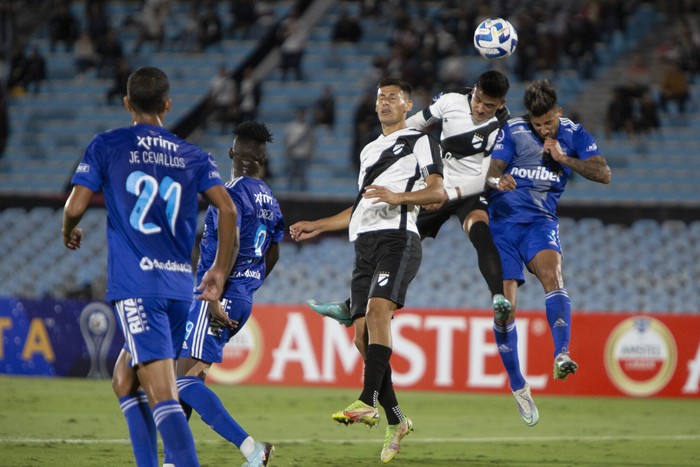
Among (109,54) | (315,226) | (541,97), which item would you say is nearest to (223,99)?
(109,54)

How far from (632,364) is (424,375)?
121 inches

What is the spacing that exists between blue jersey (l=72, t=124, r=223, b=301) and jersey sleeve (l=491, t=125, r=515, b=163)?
401 cm

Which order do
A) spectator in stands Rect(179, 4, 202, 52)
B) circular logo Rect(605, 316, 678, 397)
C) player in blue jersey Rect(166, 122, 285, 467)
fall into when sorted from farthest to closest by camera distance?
spectator in stands Rect(179, 4, 202, 52) → circular logo Rect(605, 316, 678, 397) → player in blue jersey Rect(166, 122, 285, 467)

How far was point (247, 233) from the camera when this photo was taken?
7609mm

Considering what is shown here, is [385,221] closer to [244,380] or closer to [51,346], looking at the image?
[244,380]

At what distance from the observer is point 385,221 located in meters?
8.09

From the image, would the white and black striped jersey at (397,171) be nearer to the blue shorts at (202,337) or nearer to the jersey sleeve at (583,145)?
the blue shorts at (202,337)

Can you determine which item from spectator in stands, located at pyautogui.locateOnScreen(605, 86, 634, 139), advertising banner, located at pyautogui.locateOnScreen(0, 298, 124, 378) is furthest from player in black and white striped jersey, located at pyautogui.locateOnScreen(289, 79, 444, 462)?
spectator in stands, located at pyautogui.locateOnScreen(605, 86, 634, 139)

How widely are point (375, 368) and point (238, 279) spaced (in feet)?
4.03

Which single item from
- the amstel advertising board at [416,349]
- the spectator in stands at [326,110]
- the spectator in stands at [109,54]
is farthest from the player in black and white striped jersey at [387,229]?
the spectator in stands at [109,54]

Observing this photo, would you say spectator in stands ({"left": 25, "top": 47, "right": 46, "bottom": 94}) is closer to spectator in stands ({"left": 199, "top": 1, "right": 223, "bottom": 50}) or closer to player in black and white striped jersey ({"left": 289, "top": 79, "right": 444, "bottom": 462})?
spectator in stands ({"left": 199, "top": 1, "right": 223, "bottom": 50})

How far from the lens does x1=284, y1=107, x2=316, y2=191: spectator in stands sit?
20641 millimetres

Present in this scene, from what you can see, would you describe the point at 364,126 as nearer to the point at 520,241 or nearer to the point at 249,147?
the point at 520,241

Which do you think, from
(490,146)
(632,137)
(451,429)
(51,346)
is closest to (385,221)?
(490,146)
